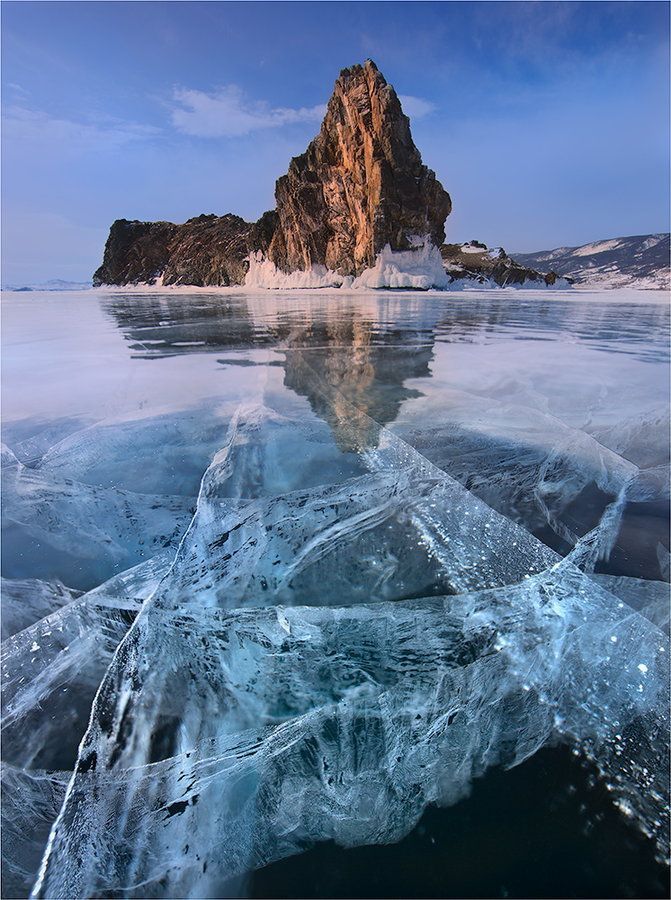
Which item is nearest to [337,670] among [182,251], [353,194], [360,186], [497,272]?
[360,186]

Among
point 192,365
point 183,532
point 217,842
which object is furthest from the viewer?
point 192,365

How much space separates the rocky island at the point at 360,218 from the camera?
121ft

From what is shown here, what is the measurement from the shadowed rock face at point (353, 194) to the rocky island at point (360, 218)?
90 millimetres

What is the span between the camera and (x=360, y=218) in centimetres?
3962

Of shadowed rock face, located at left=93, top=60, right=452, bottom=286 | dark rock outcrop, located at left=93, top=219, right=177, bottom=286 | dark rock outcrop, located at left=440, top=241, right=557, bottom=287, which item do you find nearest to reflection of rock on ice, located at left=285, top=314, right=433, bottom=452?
shadowed rock face, located at left=93, top=60, right=452, bottom=286

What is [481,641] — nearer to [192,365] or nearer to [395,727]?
[395,727]

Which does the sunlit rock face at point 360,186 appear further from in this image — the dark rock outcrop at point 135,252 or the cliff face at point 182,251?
the dark rock outcrop at point 135,252

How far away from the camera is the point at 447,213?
40.3 metres

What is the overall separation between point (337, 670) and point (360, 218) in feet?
147

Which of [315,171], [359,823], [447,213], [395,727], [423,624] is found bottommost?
[359,823]

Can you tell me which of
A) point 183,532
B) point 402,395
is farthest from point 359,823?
point 402,395

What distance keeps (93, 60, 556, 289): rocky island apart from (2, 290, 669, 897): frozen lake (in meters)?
38.4

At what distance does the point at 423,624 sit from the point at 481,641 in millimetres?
210

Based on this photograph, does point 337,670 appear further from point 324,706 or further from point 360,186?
point 360,186
